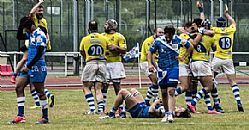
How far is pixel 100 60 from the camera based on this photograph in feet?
65.4

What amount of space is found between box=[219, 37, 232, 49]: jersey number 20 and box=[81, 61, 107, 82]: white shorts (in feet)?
10.3

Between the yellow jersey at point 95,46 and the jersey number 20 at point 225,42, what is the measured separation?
120 inches

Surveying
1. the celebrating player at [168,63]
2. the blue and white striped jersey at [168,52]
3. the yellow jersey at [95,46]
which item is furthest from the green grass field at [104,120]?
the yellow jersey at [95,46]

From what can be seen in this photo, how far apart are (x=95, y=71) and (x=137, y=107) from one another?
7.81ft

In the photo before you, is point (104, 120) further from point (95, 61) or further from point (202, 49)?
point (202, 49)

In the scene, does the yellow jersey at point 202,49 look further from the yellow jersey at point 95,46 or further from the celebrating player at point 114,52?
the yellow jersey at point 95,46

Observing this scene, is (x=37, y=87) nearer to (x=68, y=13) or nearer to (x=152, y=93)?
(x=152, y=93)

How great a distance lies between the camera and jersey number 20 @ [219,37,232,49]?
68.6 ft

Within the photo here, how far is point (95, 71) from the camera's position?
19.9m

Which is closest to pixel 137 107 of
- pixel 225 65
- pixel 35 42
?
pixel 35 42

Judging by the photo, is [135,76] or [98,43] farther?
[135,76]

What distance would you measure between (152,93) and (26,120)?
4.80 meters

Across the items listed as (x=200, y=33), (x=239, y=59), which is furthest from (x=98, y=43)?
(x=239, y=59)

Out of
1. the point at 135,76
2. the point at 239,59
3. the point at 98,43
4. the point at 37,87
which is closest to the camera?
the point at 37,87
